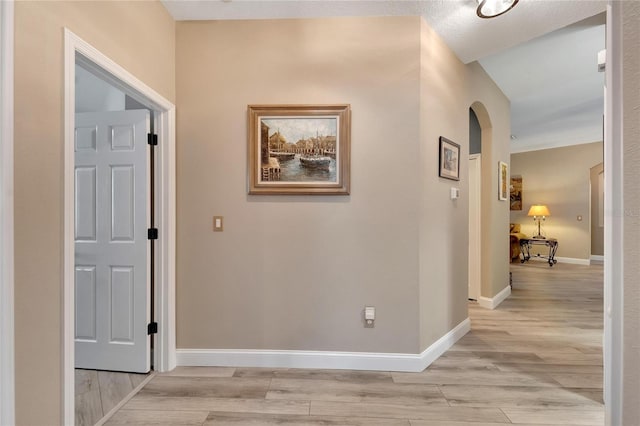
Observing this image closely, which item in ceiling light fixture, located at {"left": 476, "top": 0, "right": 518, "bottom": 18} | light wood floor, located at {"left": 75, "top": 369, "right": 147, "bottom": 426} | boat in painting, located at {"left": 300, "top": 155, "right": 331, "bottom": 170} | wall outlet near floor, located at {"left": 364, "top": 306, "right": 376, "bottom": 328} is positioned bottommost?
light wood floor, located at {"left": 75, "top": 369, "right": 147, "bottom": 426}

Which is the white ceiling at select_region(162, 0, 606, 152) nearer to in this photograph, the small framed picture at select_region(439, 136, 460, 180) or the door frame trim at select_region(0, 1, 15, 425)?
the small framed picture at select_region(439, 136, 460, 180)

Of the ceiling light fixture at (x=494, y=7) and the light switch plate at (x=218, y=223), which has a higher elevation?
the ceiling light fixture at (x=494, y=7)

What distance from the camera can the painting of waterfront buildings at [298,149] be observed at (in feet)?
7.31

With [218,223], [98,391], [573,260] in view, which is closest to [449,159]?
[218,223]

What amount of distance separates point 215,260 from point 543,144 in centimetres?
793

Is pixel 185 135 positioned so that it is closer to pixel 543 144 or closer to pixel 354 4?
pixel 354 4

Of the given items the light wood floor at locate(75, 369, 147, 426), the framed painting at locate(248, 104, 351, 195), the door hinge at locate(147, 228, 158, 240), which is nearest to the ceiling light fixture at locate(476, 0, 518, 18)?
the framed painting at locate(248, 104, 351, 195)

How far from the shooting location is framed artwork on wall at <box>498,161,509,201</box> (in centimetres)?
374

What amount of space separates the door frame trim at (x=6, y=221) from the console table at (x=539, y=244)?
880 centimetres

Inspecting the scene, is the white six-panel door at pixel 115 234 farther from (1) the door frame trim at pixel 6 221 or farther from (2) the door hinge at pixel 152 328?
(1) the door frame trim at pixel 6 221

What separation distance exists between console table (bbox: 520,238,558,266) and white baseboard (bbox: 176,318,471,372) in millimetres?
6560

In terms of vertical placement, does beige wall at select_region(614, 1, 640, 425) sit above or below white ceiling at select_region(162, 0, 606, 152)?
below

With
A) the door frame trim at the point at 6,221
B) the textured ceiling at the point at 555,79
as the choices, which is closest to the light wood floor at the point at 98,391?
the door frame trim at the point at 6,221

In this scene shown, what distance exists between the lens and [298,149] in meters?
2.24
